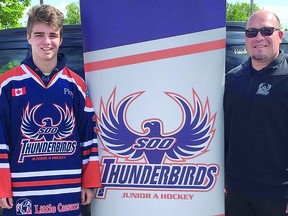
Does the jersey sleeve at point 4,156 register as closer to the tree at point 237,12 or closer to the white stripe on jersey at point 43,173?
the white stripe on jersey at point 43,173

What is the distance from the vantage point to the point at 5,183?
90.4 inches

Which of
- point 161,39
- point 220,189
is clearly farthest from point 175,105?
point 220,189

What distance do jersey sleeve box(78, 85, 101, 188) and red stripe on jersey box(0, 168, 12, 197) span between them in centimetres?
41

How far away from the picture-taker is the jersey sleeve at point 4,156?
2295 mm

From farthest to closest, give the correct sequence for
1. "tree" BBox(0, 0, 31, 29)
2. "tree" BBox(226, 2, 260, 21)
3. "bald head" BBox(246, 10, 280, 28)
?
"tree" BBox(226, 2, 260, 21) < "tree" BBox(0, 0, 31, 29) < "bald head" BBox(246, 10, 280, 28)

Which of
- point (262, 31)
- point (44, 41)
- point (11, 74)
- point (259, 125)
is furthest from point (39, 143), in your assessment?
point (262, 31)

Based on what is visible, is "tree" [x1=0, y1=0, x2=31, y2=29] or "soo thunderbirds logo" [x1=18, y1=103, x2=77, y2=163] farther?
"tree" [x1=0, y1=0, x2=31, y2=29]

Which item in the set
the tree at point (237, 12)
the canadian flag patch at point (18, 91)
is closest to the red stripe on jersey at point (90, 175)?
the canadian flag patch at point (18, 91)

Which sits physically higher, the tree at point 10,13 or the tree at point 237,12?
the tree at point 237,12

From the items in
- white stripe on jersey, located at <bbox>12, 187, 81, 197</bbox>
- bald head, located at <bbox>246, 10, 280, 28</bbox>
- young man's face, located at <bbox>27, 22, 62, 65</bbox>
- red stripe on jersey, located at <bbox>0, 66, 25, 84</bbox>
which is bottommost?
white stripe on jersey, located at <bbox>12, 187, 81, 197</bbox>

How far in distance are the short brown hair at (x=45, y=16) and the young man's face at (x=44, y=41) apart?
2cm

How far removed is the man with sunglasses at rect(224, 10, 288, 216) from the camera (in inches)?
96.9

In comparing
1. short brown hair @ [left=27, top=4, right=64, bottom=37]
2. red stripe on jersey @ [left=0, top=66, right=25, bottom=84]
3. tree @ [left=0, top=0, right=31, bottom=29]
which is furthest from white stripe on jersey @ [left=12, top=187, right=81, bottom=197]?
tree @ [left=0, top=0, right=31, bottom=29]

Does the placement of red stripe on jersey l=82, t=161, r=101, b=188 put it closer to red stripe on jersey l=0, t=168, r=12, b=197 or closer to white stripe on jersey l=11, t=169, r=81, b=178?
white stripe on jersey l=11, t=169, r=81, b=178
